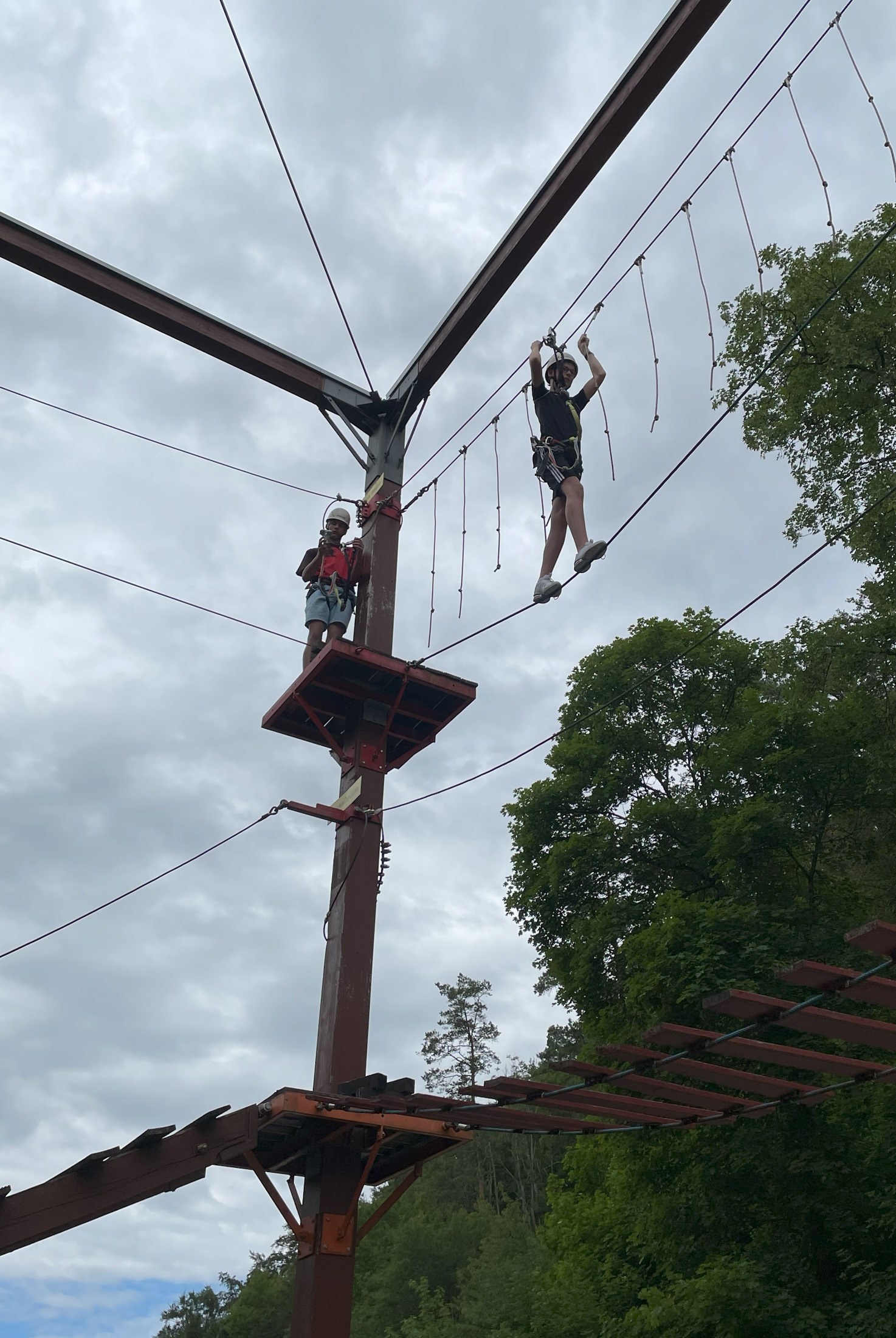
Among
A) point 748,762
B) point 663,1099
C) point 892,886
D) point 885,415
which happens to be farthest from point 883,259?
point 663,1099

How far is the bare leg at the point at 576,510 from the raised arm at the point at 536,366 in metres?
0.72

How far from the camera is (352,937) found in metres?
8.67

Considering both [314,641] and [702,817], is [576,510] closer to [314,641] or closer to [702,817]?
[314,641]

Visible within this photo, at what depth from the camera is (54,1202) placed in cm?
647

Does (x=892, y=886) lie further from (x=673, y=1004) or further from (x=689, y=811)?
(x=673, y=1004)

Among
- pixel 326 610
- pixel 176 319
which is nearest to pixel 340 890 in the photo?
pixel 326 610

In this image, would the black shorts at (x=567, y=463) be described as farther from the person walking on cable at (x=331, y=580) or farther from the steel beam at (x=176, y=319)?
the steel beam at (x=176, y=319)

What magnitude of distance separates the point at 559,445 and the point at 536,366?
56 cm

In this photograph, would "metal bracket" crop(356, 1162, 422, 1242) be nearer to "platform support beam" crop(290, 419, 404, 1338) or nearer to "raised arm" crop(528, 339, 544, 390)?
"platform support beam" crop(290, 419, 404, 1338)

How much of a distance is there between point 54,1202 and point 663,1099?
11.4 ft

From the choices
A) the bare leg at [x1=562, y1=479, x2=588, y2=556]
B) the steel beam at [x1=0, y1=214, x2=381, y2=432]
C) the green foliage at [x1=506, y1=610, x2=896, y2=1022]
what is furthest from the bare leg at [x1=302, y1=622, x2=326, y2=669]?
the green foliage at [x1=506, y1=610, x2=896, y2=1022]

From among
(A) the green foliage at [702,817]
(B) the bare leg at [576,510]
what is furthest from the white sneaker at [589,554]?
(A) the green foliage at [702,817]

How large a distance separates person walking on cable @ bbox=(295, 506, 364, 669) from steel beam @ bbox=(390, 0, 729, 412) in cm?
156

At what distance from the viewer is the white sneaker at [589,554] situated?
7164 millimetres
